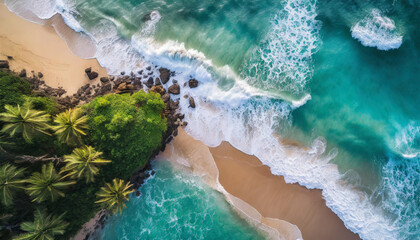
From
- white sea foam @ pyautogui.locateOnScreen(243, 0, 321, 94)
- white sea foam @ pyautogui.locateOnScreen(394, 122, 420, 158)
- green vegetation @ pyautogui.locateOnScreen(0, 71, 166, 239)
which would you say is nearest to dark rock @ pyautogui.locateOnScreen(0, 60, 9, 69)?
green vegetation @ pyautogui.locateOnScreen(0, 71, 166, 239)

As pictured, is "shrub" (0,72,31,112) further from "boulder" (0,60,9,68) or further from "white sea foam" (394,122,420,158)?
"white sea foam" (394,122,420,158)

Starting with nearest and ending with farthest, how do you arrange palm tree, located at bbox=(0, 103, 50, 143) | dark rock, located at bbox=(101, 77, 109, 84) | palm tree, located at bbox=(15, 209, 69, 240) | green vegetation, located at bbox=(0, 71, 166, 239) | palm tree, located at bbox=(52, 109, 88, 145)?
palm tree, located at bbox=(0, 103, 50, 143), palm tree, located at bbox=(15, 209, 69, 240), green vegetation, located at bbox=(0, 71, 166, 239), palm tree, located at bbox=(52, 109, 88, 145), dark rock, located at bbox=(101, 77, 109, 84)

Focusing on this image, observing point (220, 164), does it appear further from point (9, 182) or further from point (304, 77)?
point (9, 182)

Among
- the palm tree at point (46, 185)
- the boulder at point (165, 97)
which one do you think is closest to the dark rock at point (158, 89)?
the boulder at point (165, 97)

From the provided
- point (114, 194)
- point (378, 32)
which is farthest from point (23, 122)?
point (378, 32)

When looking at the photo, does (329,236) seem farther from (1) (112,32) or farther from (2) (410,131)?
(1) (112,32)
